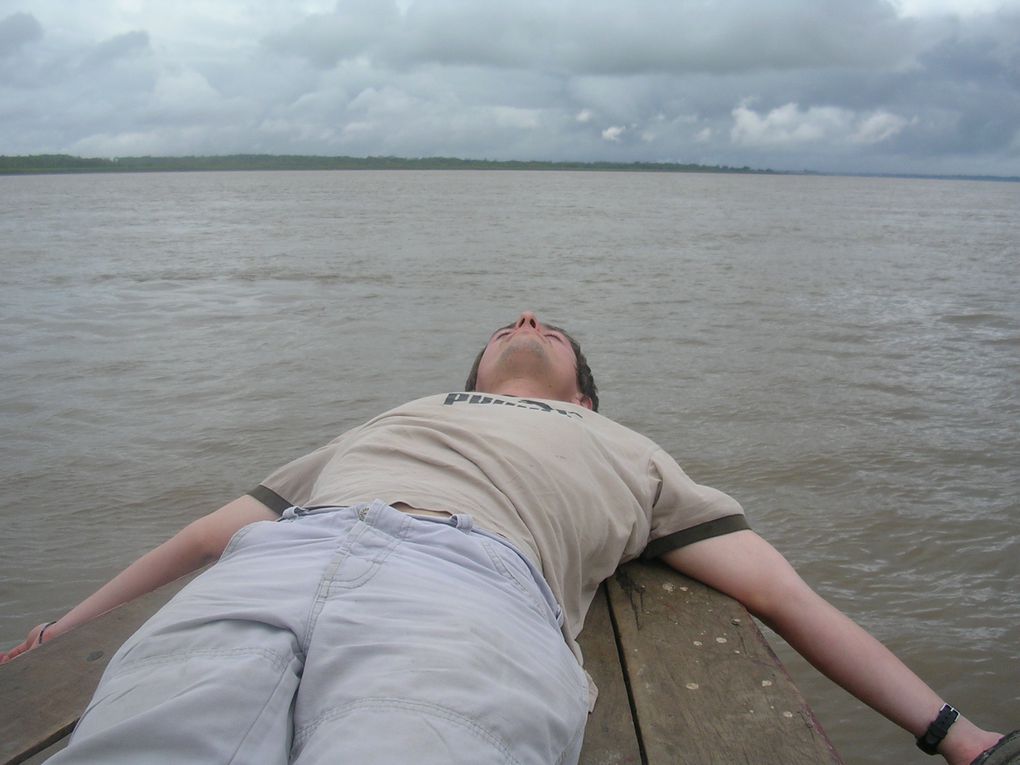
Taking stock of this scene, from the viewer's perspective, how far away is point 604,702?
202 cm

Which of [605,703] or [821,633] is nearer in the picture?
[605,703]

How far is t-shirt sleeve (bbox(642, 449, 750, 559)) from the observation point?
2.51 m

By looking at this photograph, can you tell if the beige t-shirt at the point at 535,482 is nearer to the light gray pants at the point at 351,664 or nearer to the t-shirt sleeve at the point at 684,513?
the t-shirt sleeve at the point at 684,513

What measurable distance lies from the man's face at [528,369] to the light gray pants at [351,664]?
1276 mm

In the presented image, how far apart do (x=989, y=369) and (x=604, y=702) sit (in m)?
7.54

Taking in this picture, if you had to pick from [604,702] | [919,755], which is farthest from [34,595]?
[919,755]

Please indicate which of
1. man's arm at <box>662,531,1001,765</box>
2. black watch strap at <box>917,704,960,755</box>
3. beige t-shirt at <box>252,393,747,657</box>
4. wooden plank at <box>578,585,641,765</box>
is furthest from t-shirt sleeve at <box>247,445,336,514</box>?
black watch strap at <box>917,704,960,755</box>

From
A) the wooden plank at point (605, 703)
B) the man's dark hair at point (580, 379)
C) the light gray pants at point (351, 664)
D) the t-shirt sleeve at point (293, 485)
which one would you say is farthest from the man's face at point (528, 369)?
the light gray pants at point (351, 664)

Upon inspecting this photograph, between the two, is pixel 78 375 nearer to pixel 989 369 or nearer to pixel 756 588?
pixel 756 588

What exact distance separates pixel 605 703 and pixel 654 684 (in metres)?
0.16

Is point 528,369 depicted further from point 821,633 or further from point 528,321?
point 821,633

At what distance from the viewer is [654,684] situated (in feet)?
6.88

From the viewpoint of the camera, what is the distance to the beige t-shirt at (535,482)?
2.07 m

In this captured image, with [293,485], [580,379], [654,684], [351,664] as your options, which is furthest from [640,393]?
[351,664]
